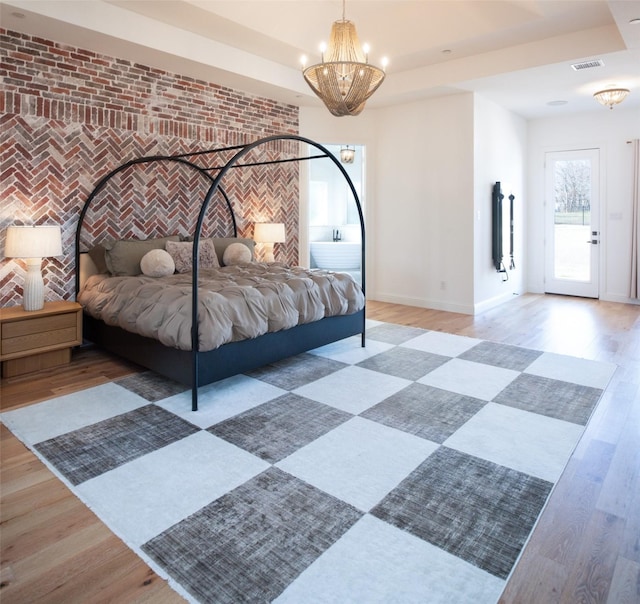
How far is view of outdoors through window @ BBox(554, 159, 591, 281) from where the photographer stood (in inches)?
292

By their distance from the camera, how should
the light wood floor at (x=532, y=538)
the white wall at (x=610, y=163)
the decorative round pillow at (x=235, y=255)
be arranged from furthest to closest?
the white wall at (x=610, y=163) → the decorative round pillow at (x=235, y=255) → the light wood floor at (x=532, y=538)

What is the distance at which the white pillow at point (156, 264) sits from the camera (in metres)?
4.54

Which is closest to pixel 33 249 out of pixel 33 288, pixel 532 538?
pixel 33 288

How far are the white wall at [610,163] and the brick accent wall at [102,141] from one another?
465cm

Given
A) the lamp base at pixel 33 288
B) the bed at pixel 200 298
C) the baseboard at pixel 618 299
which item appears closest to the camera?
the bed at pixel 200 298

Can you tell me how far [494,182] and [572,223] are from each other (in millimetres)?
1843

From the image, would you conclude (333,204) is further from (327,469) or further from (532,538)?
(532,538)

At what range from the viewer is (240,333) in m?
3.42

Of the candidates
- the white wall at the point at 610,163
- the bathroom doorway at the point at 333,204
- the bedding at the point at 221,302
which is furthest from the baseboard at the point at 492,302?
the bathroom doorway at the point at 333,204

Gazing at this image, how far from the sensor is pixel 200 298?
3.29 meters

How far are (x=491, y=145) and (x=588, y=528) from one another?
18.8 feet

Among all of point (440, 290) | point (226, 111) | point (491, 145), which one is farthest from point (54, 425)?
point (491, 145)

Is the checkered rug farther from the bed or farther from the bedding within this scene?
the bedding

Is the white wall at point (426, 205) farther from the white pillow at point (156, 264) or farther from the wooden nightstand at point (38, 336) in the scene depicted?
the wooden nightstand at point (38, 336)
